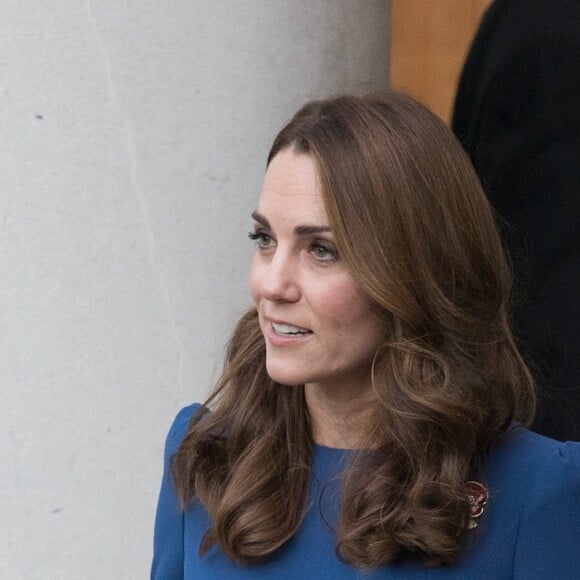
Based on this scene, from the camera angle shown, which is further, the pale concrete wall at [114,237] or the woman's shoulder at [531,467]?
the pale concrete wall at [114,237]

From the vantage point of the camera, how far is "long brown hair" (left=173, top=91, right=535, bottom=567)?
183cm

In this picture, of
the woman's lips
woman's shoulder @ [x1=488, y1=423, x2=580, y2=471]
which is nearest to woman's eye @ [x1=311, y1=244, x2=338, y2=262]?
the woman's lips

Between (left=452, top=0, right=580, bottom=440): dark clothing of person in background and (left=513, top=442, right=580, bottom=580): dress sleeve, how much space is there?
0.34 m

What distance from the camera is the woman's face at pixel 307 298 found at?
6.05 feet

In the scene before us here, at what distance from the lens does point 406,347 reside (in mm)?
1881

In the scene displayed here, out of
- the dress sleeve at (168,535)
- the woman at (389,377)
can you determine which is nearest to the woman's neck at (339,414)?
the woman at (389,377)

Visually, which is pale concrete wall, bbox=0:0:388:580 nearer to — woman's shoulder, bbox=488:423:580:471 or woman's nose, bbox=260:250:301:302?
woman's nose, bbox=260:250:301:302

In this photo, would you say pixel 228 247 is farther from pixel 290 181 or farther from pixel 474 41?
pixel 290 181

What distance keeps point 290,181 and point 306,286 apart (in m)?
0.16

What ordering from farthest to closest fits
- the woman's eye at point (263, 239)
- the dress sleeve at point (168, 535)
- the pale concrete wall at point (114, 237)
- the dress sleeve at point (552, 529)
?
the pale concrete wall at point (114, 237) < the dress sleeve at point (168, 535) < the woman's eye at point (263, 239) < the dress sleeve at point (552, 529)

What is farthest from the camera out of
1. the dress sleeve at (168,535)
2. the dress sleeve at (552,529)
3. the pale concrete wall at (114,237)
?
the pale concrete wall at (114,237)

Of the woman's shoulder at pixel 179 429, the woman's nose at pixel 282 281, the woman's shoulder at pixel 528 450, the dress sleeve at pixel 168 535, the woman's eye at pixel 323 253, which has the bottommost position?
the dress sleeve at pixel 168 535

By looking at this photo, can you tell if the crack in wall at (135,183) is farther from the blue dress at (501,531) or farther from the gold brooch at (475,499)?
the gold brooch at (475,499)

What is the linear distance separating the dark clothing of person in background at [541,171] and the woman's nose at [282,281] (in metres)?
0.53
